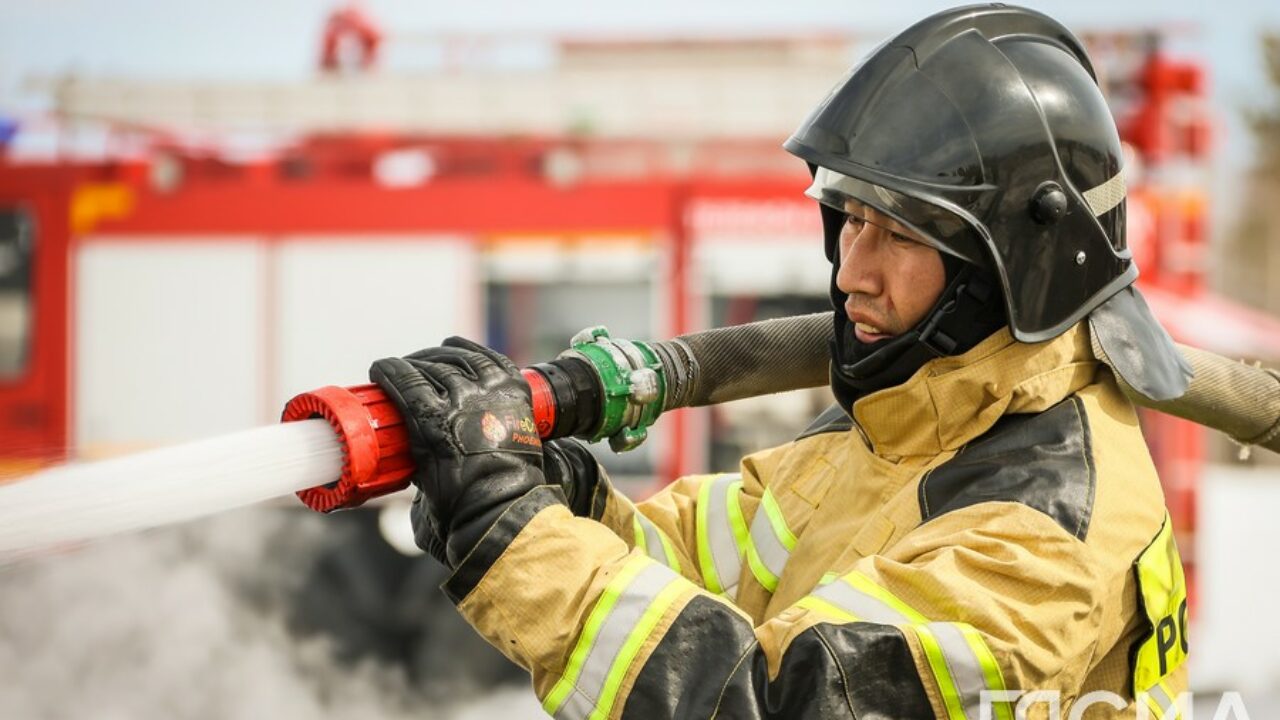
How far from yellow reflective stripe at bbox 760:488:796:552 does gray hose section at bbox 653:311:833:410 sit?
152 mm

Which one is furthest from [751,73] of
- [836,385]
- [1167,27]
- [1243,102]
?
[1243,102]

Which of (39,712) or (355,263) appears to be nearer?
(39,712)

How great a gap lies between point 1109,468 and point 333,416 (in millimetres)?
886

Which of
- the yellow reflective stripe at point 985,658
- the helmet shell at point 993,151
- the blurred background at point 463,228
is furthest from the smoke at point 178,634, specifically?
the yellow reflective stripe at point 985,658

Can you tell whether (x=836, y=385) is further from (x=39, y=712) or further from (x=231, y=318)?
(x=231, y=318)

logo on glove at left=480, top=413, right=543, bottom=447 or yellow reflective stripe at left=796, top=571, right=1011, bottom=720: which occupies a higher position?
logo on glove at left=480, top=413, right=543, bottom=447

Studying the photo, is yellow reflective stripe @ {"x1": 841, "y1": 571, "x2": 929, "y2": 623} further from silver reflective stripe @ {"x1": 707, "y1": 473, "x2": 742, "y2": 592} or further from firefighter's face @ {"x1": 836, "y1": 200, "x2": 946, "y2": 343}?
silver reflective stripe @ {"x1": 707, "y1": 473, "x2": 742, "y2": 592}

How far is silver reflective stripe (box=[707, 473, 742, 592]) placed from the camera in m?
2.04

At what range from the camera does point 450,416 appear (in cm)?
159

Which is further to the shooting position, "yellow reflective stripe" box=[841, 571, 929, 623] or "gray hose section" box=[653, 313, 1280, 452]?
"gray hose section" box=[653, 313, 1280, 452]

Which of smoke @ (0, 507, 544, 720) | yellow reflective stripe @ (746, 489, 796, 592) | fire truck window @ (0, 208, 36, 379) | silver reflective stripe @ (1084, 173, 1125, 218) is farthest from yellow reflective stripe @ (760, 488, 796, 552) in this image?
fire truck window @ (0, 208, 36, 379)

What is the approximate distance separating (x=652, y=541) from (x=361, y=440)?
61 cm

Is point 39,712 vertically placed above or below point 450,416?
below

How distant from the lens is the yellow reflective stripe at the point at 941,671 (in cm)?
148
